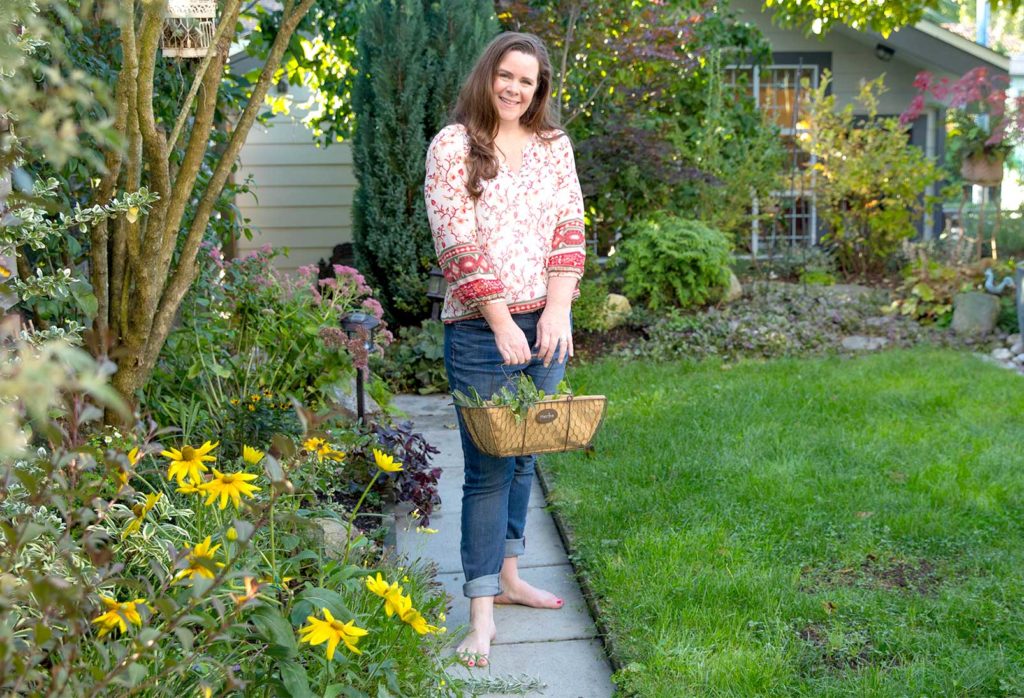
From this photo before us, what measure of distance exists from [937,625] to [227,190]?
130 inches

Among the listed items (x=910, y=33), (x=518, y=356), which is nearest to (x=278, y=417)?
(x=518, y=356)

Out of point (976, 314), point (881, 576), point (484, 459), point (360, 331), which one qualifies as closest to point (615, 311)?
point (976, 314)

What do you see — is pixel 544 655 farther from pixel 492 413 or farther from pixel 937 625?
pixel 937 625

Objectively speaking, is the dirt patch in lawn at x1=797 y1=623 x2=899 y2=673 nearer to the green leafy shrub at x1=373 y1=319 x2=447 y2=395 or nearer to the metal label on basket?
the metal label on basket

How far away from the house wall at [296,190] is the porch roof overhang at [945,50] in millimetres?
5235

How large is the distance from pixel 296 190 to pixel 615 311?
11.9ft

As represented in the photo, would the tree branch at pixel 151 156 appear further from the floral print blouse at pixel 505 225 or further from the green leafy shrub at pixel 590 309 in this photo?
the green leafy shrub at pixel 590 309

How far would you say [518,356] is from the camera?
2742mm

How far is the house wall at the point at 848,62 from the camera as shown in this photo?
10.7m

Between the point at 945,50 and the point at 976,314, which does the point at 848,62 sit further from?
the point at 976,314

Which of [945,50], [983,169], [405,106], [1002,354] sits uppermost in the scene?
[945,50]

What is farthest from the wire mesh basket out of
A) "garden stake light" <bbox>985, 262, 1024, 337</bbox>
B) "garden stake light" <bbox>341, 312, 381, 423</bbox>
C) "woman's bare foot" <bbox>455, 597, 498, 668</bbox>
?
"garden stake light" <bbox>985, 262, 1024, 337</bbox>

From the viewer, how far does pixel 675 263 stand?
314 inches

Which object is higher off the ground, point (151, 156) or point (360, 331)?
point (151, 156)
